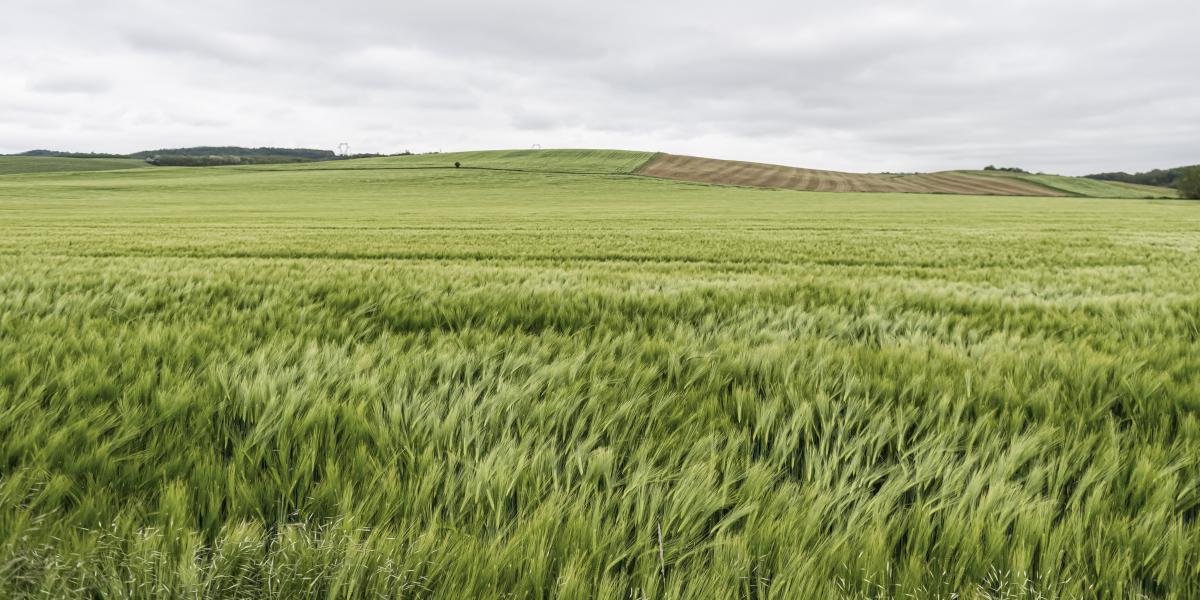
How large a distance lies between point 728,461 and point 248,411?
48.2 inches

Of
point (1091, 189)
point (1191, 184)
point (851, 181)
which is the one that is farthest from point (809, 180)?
point (1091, 189)

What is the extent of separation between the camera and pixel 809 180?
228 feet

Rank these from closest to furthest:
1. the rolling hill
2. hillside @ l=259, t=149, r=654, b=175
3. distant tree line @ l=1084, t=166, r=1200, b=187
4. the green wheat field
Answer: the green wheat field
the rolling hill
hillside @ l=259, t=149, r=654, b=175
distant tree line @ l=1084, t=166, r=1200, b=187

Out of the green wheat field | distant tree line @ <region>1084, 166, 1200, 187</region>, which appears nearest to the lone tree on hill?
distant tree line @ <region>1084, 166, 1200, 187</region>

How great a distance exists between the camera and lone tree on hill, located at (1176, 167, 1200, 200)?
6094 cm

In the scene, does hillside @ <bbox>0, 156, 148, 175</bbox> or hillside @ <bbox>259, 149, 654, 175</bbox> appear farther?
hillside @ <bbox>0, 156, 148, 175</bbox>

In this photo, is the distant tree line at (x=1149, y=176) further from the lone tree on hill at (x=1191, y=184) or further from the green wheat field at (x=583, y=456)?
the green wheat field at (x=583, y=456)

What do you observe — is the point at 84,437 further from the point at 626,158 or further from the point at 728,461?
the point at 626,158

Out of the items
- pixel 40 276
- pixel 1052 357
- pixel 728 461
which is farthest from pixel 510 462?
pixel 40 276

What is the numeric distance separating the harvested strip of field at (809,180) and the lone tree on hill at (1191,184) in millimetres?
11068

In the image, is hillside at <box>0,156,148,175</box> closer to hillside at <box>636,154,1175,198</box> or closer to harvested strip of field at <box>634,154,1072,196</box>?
harvested strip of field at <box>634,154,1072,196</box>

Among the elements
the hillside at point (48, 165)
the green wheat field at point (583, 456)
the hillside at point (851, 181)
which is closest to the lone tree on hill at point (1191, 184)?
the hillside at point (851, 181)

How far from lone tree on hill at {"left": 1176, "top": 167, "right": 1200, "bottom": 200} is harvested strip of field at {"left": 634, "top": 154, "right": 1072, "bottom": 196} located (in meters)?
11.1

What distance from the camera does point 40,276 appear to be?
340 cm
